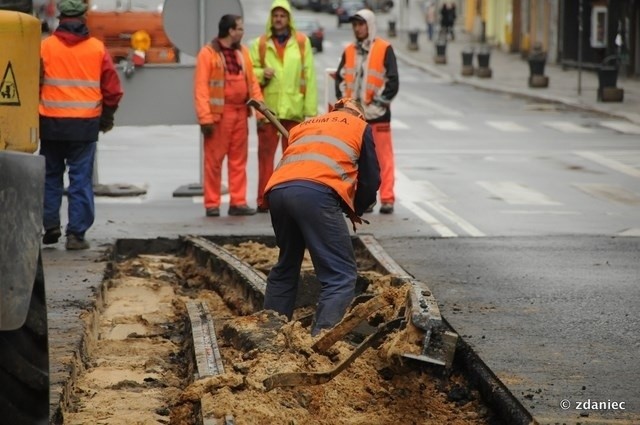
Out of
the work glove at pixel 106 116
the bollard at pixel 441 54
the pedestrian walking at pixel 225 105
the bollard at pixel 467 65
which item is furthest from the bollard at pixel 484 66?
the work glove at pixel 106 116

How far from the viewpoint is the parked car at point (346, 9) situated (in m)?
85.5

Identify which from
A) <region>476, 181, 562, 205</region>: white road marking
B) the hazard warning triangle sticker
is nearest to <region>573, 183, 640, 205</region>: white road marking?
<region>476, 181, 562, 205</region>: white road marking

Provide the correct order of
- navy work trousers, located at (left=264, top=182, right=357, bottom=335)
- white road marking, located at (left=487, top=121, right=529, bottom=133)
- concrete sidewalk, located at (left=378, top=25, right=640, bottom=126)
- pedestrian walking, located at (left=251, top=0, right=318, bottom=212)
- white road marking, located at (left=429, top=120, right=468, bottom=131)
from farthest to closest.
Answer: concrete sidewalk, located at (left=378, top=25, right=640, bottom=126) < white road marking, located at (left=429, top=120, right=468, bottom=131) < white road marking, located at (left=487, top=121, right=529, bottom=133) < pedestrian walking, located at (left=251, top=0, right=318, bottom=212) < navy work trousers, located at (left=264, top=182, right=357, bottom=335)

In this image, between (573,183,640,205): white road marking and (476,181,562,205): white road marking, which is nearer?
(476,181,562,205): white road marking

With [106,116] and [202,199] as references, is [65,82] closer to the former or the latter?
[106,116]

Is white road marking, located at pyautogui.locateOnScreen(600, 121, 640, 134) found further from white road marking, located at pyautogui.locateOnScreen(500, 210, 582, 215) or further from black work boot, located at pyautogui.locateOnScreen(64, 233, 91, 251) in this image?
black work boot, located at pyautogui.locateOnScreen(64, 233, 91, 251)

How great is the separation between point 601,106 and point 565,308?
80.0 feet

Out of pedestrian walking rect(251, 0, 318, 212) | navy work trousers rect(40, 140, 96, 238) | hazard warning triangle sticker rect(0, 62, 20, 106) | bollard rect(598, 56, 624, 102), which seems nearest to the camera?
hazard warning triangle sticker rect(0, 62, 20, 106)

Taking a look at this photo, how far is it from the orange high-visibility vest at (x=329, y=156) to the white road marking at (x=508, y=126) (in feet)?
61.6

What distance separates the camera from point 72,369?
8.57m

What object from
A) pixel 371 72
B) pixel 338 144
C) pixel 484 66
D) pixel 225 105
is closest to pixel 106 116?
pixel 225 105

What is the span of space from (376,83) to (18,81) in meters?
9.58

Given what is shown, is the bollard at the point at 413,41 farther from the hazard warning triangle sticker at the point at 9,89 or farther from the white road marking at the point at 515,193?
the hazard warning triangle sticker at the point at 9,89

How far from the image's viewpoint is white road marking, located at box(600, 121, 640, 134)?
2803cm
